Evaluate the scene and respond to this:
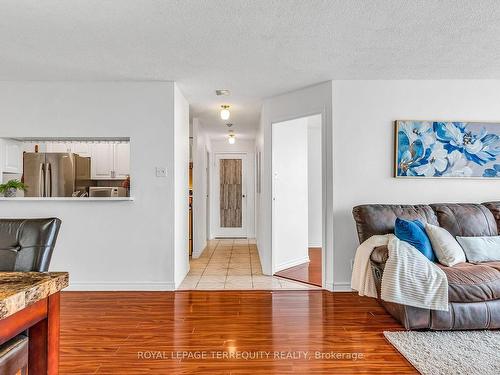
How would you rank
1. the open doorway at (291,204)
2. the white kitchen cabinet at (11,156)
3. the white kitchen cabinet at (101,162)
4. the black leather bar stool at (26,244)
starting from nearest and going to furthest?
1. the black leather bar stool at (26,244)
2. the white kitchen cabinet at (11,156)
3. the open doorway at (291,204)
4. the white kitchen cabinet at (101,162)

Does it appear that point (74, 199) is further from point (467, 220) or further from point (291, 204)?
point (467, 220)

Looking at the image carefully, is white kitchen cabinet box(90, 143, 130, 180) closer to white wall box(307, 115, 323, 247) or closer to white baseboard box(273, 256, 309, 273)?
white baseboard box(273, 256, 309, 273)

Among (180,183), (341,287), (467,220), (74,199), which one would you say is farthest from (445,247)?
(74,199)

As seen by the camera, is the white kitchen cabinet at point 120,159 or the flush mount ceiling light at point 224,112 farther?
the white kitchen cabinet at point 120,159

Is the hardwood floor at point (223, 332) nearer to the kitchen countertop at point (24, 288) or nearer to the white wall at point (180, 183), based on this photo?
the white wall at point (180, 183)

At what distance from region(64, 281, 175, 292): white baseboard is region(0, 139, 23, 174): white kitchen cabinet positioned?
1.61 m

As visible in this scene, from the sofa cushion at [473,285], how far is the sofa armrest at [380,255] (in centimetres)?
46

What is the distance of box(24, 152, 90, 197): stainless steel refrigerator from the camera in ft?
13.0

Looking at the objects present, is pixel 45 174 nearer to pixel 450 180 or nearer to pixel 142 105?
pixel 142 105

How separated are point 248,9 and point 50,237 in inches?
75.8

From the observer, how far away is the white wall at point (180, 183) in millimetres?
3918

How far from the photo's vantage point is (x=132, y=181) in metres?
3.83

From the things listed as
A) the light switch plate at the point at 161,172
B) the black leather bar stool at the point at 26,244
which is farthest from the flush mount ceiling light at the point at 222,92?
the black leather bar stool at the point at 26,244

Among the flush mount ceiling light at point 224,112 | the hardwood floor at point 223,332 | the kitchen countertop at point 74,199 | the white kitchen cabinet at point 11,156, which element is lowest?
the hardwood floor at point 223,332
